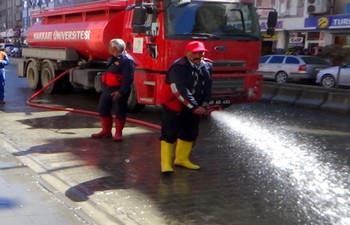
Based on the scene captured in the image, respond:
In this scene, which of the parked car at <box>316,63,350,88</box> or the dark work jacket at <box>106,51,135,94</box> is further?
the parked car at <box>316,63,350,88</box>

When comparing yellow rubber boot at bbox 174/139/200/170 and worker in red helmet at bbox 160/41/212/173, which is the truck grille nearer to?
yellow rubber boot at bbox 174/139/200/170

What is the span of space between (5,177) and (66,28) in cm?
868

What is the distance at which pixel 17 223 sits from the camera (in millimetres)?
4824

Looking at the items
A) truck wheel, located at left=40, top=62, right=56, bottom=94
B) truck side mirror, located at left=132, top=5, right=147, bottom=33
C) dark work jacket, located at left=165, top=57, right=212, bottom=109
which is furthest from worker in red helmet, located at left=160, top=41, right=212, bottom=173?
truck wheel, located at left=40, top=62, right=56, bottom=94

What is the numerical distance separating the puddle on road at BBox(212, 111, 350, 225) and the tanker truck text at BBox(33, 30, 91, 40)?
4.76 meters

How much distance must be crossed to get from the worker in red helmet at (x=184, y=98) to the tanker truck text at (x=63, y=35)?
6.69m

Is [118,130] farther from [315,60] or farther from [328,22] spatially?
[328,22]

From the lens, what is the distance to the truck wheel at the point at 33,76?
1692 centimetres

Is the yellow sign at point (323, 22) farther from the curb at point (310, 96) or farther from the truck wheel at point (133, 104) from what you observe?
the truck wheel at point (133, 104)

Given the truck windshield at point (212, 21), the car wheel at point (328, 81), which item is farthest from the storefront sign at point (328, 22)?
the truck windshield at point (212, 21)

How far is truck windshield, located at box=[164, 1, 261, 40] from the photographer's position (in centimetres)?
1041

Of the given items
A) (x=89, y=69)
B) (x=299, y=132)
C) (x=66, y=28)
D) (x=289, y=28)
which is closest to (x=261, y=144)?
(x=299, y=132)

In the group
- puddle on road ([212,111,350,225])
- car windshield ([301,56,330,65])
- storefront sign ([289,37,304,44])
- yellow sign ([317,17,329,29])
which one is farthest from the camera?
storefront sign ([289,37,304,44])

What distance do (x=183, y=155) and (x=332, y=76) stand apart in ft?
56.0
